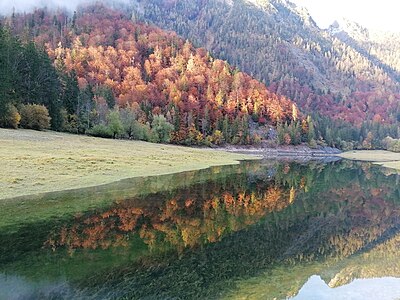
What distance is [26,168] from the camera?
35.5 m

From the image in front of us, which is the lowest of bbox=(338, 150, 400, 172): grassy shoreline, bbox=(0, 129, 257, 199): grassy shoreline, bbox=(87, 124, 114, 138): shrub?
bbox=(338, 150, 400, 172): grassy shoreline

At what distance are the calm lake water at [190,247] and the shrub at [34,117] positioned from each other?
4379 centimetres

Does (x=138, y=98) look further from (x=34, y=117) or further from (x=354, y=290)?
(x=354, y=290)

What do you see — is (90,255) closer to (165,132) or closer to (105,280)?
(105,280)

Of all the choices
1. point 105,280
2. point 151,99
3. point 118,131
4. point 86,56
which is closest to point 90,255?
point 105,280

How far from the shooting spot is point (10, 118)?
211ft

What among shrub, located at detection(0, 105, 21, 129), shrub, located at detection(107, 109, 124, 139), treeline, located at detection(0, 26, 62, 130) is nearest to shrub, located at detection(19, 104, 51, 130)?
treeline, located at detection(0, 26, 62, 130)

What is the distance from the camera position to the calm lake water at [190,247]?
13.8m

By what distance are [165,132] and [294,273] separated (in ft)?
326

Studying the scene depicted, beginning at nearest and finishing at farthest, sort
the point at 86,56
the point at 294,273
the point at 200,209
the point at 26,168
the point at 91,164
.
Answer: the point at 294,273 < the point at 200,209 < the point at 26,168 < the point at 91,164 < the point at 86,56

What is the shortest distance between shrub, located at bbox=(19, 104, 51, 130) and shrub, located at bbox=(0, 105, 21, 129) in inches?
171

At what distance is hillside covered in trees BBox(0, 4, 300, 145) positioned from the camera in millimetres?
77938

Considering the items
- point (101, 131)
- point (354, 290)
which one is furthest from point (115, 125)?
point (354, 290)

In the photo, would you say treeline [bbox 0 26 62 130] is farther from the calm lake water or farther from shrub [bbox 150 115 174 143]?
the calm lake water
